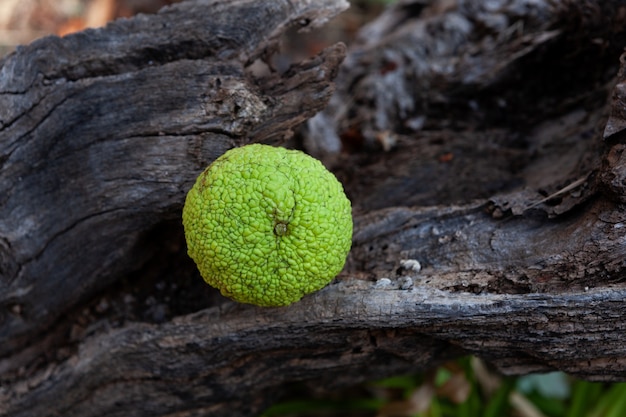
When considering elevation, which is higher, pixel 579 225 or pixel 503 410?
pixel 579 225

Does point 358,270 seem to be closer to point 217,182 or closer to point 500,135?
point 217,182

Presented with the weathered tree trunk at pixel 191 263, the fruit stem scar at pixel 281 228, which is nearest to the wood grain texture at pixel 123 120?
the weathered tree trunk at pixel 191 263

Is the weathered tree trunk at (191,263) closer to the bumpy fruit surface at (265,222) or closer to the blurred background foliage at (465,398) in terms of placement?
the bumpy fruit surface at (265,222)

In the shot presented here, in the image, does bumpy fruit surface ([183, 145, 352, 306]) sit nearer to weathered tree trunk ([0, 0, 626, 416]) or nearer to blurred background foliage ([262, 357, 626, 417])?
weathered tree trunk ([0, 0, 626, 416])

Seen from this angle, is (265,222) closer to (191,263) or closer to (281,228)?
(281,228)

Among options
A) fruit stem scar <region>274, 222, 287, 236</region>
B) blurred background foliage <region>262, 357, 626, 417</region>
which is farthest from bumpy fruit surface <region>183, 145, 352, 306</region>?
blurred background foliage <region>262, 357, 626, 417</region>

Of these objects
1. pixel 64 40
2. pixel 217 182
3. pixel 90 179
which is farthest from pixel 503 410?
pixel 64 40
